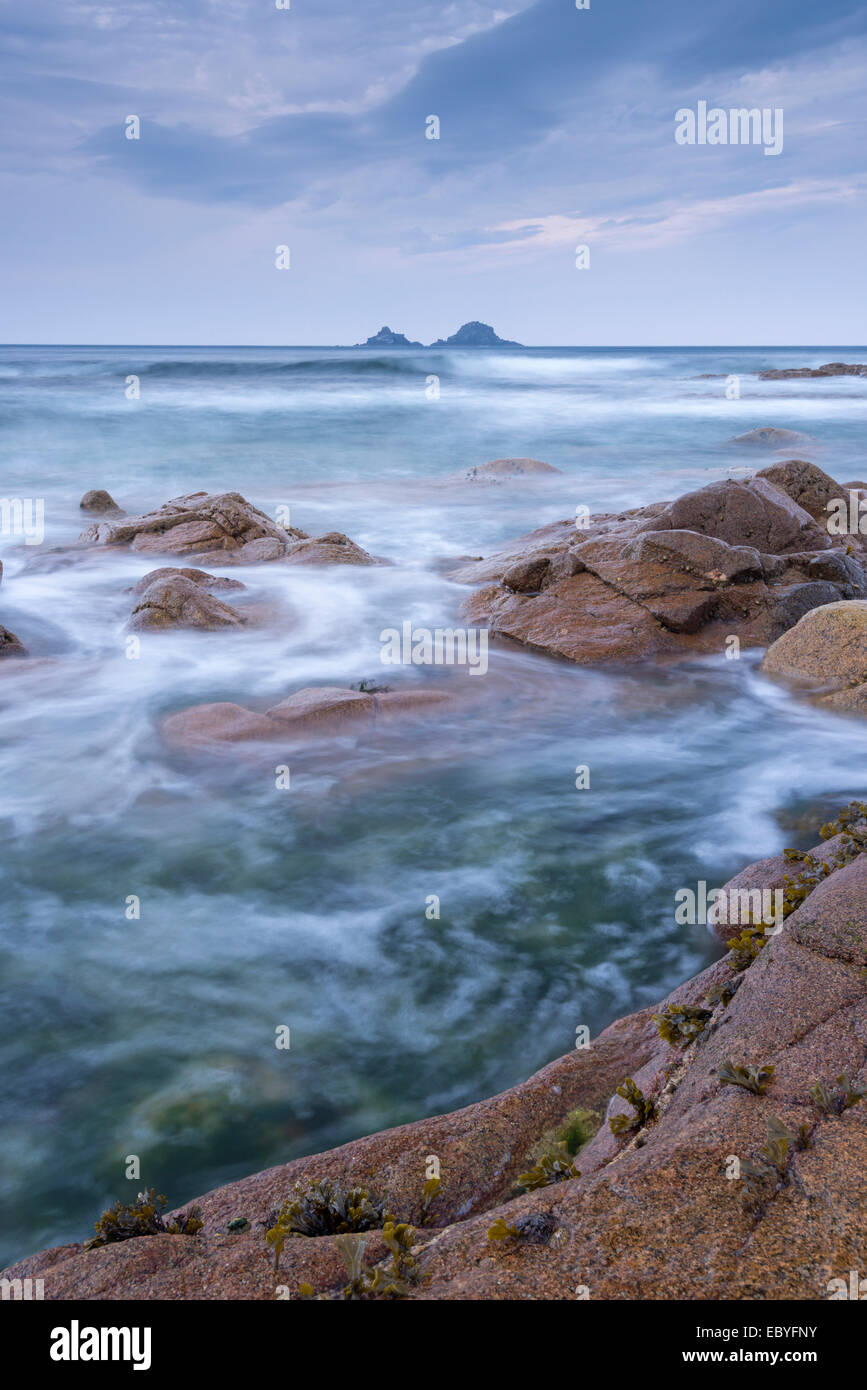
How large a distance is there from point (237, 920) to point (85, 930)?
3.35 ft

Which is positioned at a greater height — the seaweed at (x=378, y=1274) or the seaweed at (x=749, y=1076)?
the seaweed at (x=749, y=1076)

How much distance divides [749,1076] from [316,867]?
4426 millimetres

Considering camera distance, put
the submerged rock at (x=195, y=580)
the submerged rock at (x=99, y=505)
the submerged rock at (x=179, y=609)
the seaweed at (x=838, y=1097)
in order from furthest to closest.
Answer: the submerged rock at (x=99, y=505) → the submerged rock at (x=195, y=580) → the submerged rock at (x=179, y=609) → the seaweed at (x=838, y=1097)

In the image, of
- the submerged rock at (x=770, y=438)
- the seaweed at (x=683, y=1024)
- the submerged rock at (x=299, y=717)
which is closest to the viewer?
the seaweed at (x=683, y=1024)

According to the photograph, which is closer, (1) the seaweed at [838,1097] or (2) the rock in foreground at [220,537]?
(1) the seaweed at [838,1097]

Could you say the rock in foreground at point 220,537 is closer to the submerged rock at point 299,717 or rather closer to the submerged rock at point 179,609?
the submerged rock at point 179,609

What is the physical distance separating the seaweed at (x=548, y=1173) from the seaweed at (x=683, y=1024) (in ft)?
2.33

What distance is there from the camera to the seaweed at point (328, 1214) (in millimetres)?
2852

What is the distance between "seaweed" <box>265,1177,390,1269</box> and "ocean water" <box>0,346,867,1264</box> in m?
1.39

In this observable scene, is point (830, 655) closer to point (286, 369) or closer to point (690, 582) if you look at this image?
point (690, 582)

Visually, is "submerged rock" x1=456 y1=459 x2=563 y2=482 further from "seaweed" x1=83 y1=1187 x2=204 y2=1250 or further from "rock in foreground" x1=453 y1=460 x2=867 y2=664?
"seaweed" x1=83 y1=1187 x2=204 y2=1250

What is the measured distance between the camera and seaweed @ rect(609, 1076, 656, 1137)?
3.14 m

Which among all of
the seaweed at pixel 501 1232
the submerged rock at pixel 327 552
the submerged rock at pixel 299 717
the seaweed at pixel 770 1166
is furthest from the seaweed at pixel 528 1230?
the submerged rock at pixel 327 552
